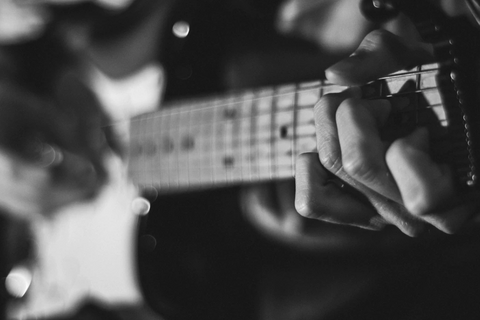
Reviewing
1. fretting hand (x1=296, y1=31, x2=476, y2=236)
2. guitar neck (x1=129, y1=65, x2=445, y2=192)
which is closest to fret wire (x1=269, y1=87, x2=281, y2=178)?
guitar neck (x1=129, y1=65, x2=445, y2=192)

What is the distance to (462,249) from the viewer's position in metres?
0.51

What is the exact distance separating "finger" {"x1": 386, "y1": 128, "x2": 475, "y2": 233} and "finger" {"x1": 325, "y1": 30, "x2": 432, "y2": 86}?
0.06m

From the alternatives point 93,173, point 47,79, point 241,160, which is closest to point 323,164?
point 241,160

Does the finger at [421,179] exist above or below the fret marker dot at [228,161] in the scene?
above

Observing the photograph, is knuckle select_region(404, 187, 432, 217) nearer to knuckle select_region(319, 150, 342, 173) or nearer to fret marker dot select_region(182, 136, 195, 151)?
knuckle select_region(319, 150, 342, 173)

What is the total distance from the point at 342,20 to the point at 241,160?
8.5 inches

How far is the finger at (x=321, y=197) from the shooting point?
12.1 inches

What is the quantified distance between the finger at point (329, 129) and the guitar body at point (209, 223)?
0.29m

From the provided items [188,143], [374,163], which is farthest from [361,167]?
[188,143]

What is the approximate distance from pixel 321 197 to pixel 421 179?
0.08m

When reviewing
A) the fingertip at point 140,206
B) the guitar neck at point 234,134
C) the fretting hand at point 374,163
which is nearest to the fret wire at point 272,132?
the guitar neck at point 234,134

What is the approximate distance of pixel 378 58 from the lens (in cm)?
30

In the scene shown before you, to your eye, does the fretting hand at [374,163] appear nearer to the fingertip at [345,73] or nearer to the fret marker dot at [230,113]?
the fingertip at [345,73]

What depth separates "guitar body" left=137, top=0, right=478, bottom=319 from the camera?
2.05 ft
